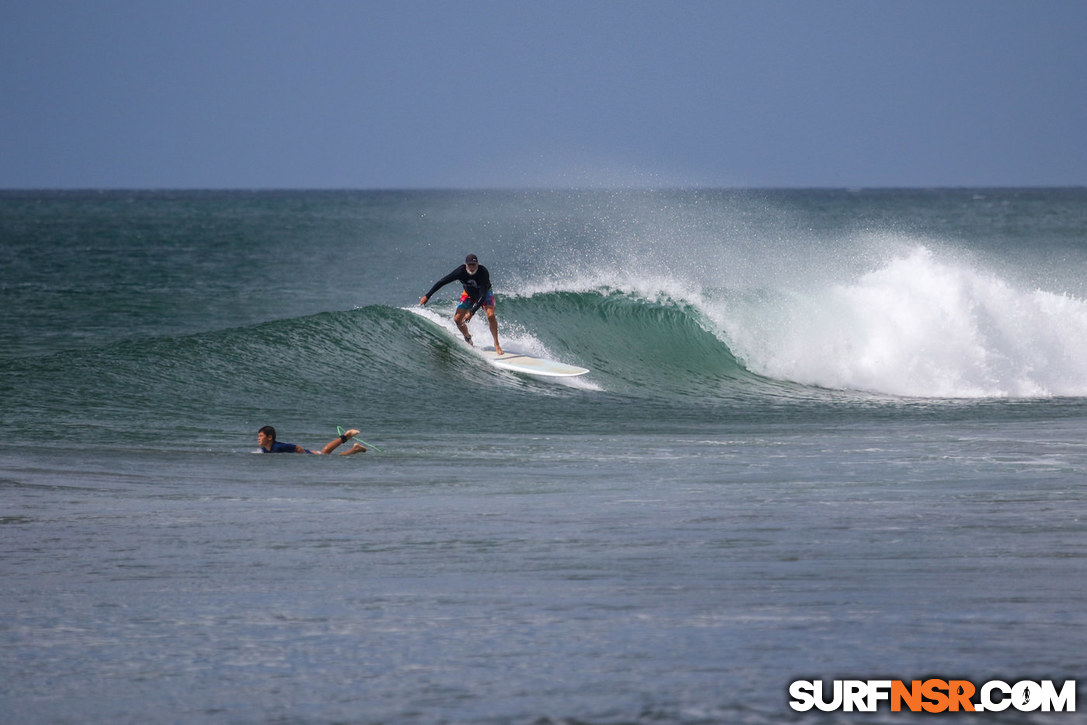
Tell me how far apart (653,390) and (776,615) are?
1014 centimetres

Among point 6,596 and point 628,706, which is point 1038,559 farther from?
point 6,596

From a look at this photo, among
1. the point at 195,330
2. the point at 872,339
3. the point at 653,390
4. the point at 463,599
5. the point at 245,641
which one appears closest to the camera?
the point at 245,641

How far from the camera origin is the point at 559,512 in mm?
7734

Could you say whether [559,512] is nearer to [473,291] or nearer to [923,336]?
[473,291]

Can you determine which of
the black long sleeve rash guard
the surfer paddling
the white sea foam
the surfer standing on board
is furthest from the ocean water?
the black long sleeve rash guard

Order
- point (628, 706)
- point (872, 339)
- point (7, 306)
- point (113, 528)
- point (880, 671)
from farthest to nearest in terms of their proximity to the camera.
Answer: point (7, 306), point (872, 339), point (113, 528), point (880, 671), point (628, 706)

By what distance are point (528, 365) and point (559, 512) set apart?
800 centimetres

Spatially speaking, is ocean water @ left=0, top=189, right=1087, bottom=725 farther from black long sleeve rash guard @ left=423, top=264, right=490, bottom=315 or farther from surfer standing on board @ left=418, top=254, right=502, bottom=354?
black long sleeve rash guard @ left=423, top=264, right=490, bottom=315

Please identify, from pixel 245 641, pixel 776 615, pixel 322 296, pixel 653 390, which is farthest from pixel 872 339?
pixel 322 296

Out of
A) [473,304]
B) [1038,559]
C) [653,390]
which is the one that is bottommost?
[1038,559]

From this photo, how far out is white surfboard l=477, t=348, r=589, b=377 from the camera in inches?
611

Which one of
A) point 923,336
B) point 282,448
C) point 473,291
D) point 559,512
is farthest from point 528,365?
point 559,512

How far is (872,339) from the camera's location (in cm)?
1775

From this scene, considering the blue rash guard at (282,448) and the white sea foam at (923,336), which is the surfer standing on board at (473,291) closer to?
the white sea foam at (923,336)
